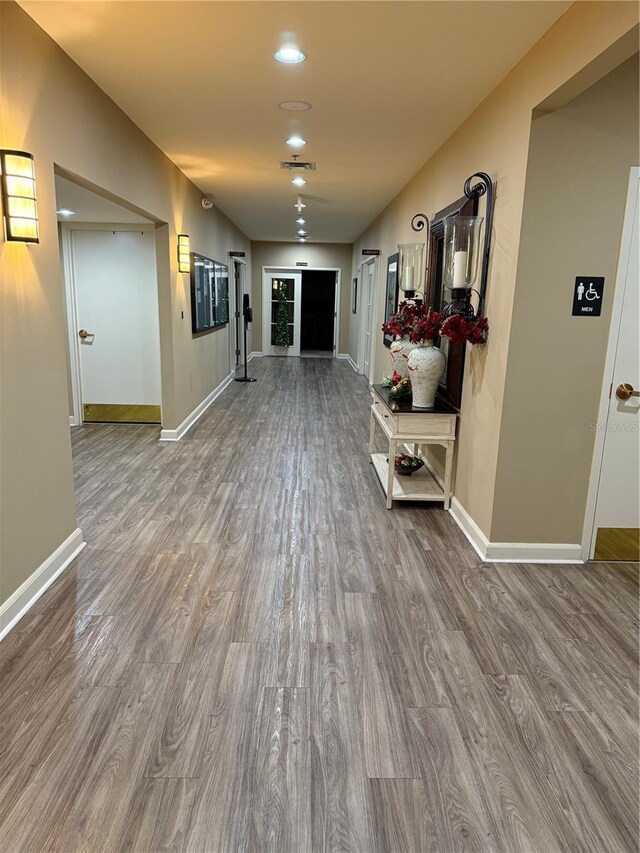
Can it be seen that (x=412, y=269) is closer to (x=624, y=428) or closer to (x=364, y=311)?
(x=624, y=428)

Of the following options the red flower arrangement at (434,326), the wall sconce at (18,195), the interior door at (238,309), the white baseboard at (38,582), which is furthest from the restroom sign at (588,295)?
the interior door at (238,309)

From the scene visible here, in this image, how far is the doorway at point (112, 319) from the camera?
5.71 m

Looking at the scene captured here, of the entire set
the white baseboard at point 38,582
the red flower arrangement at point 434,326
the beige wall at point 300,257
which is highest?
the beige wall at point 300,257

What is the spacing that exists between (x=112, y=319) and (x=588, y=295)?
189 inches

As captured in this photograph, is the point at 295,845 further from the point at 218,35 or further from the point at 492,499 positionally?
the point at 218,35

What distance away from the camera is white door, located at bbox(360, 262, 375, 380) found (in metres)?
9.15

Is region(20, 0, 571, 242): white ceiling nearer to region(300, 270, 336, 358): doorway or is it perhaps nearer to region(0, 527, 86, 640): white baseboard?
region(0, 527, 86, 640): white baseboard

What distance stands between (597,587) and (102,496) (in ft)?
10.5

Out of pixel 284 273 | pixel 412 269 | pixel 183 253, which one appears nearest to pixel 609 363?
pixel 412 269

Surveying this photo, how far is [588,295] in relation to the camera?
2787 millimetres

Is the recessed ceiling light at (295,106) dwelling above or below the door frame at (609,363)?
above

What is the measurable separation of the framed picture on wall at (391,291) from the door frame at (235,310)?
9.42 ft

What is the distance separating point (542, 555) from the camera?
308cm

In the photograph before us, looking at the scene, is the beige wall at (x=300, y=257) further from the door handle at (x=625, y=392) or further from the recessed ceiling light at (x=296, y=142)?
the door handle at (x=625, y=392)
